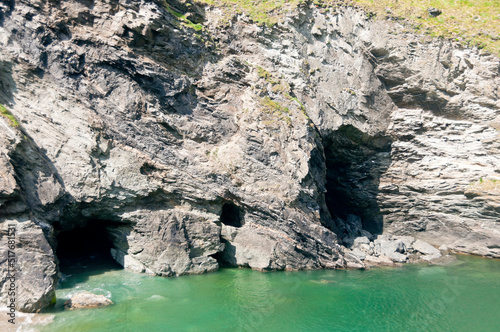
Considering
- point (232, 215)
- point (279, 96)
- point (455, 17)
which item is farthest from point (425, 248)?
point (455, 17)

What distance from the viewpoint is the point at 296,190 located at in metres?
22.3

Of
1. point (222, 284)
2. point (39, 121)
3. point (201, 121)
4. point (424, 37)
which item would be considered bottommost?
point (222, 284)

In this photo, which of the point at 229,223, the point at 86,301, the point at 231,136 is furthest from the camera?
the point at 231,136

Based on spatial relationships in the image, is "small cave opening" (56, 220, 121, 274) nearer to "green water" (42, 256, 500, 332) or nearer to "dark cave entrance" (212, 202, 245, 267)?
"green water" (42, 256, 500, 332)

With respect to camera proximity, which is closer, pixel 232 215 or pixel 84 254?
pixel 84 254

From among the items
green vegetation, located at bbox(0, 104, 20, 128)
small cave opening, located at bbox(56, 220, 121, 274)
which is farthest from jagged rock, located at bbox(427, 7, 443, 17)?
green vegetation, located at bbox(0, 104, 20, 128)

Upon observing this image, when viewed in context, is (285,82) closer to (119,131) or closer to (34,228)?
(119,131)

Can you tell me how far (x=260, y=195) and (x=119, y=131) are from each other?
30.9ft

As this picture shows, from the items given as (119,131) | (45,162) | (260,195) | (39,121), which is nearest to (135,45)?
(119,131)

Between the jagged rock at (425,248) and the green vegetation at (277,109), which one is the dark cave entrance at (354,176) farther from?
the green vegetation at (277,109)

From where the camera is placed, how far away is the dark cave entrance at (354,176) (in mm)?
28237

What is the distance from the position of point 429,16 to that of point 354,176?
48.3ft

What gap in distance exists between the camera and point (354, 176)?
30906mm

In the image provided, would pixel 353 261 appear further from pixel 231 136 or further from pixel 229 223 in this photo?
pixel 231 136
